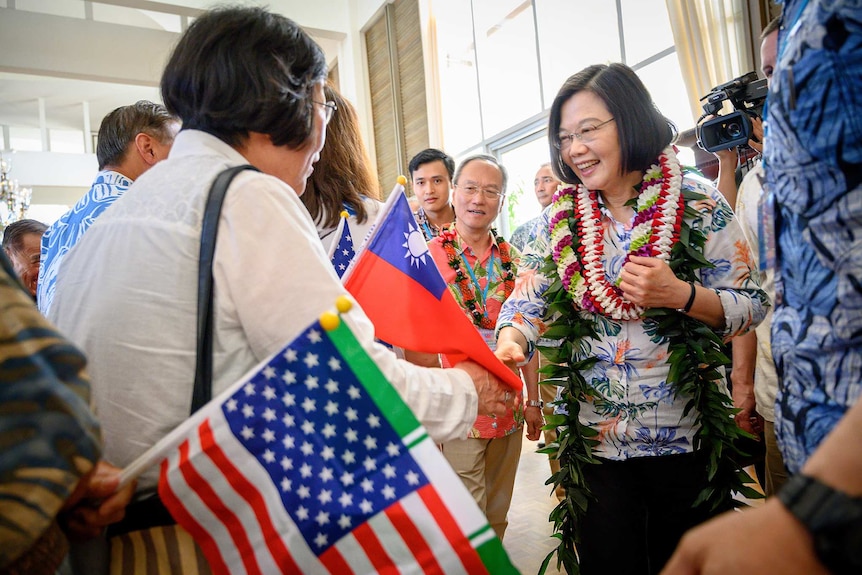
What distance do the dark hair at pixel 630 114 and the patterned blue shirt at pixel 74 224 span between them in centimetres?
161

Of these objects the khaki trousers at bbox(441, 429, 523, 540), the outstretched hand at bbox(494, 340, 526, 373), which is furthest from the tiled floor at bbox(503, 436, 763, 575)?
the outstretched hand at bbox(494, 340, 526, 373)

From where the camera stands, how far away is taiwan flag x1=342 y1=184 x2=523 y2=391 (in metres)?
1.38

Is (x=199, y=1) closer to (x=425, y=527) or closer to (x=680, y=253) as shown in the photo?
(x=680, y=253)

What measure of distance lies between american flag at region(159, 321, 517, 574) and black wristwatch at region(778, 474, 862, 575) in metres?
0.45

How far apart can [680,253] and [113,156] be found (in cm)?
212

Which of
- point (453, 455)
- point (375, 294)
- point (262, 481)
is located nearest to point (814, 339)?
point (262, 481)

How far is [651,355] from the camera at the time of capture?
5.00ft

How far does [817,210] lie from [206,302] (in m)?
0.85

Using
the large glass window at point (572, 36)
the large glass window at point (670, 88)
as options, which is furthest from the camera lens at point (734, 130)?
the large glass window at point (572, 36)

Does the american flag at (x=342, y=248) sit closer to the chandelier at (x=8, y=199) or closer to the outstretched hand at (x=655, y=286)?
the outstretched hand at (x=655, y=286)

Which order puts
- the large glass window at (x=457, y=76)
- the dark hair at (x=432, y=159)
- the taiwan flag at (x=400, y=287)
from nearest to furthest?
the taiwan flag at (x=400, y=287) → the dark hair at (x=432, y=159) → the large glass window at (x=457, y=76)

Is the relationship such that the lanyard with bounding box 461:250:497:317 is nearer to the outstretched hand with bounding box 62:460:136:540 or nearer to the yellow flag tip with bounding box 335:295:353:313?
the yellow flag tip with bounding box 335:295:353:313

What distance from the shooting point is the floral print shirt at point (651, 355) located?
1496 mm

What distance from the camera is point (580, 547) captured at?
5.21 ft
